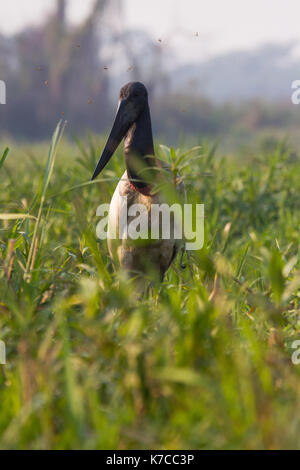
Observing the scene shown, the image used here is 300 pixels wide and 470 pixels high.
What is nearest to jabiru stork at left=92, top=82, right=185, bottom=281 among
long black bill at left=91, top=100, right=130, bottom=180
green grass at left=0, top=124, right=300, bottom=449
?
long black bill at left=91, top=100, right=130, bottom=180

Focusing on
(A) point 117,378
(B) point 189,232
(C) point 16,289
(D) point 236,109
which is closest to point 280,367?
(A) point 117,378

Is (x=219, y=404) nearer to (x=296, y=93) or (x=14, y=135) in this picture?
(x=296, y=93)

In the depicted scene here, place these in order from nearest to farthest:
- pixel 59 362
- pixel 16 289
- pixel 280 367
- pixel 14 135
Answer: pixel 280 367
pixel 59 362
pixel 16 289
pixel 14 135

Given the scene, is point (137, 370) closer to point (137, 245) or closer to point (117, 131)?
point (137, 245)

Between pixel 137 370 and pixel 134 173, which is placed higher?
pixel 134 173

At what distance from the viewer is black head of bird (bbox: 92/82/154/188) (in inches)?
118

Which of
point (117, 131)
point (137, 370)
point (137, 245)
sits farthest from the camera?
point (117, 131)

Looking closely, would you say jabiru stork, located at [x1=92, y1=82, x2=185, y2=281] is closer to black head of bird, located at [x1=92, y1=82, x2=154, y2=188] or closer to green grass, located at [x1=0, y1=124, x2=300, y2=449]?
black head of bird, located at [x1=92, y1=82, x2=154, y2=188]

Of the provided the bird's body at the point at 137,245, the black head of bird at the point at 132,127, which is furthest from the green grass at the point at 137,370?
the black head of bird at the point at 132,127

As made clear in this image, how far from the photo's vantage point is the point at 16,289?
2.05m

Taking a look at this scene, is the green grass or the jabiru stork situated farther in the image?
the jabiru stork

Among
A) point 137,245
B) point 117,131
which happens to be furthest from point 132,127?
point 137,245

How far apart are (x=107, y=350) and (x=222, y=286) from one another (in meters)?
0.59

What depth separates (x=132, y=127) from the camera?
306 centimetres
